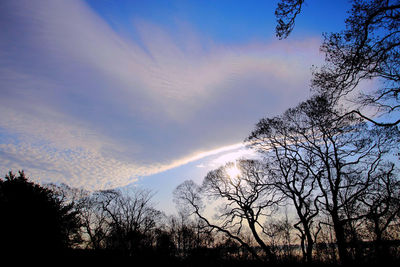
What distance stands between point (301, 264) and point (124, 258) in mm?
14943

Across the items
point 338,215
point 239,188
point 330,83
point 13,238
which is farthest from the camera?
point 239,188

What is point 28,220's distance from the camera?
715 inches

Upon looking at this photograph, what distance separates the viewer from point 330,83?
6039mm

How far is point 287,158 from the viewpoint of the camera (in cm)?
1531

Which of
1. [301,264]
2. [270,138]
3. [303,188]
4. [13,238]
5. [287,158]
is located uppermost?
[270,138]

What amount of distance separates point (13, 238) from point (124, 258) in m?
9.30

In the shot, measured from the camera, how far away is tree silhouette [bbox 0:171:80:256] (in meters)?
16.3

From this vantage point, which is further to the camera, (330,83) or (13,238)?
(13,238)

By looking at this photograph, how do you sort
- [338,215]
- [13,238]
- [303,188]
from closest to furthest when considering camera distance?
[338,215] → [303,188] → [13,238]

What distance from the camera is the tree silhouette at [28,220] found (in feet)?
53.5

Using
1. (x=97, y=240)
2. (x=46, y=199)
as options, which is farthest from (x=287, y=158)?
(x=97, y=240)

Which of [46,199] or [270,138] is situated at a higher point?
[270,138]

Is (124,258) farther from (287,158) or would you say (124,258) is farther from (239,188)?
(287,158)

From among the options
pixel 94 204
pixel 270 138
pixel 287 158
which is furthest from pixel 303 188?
pixel 94 204
